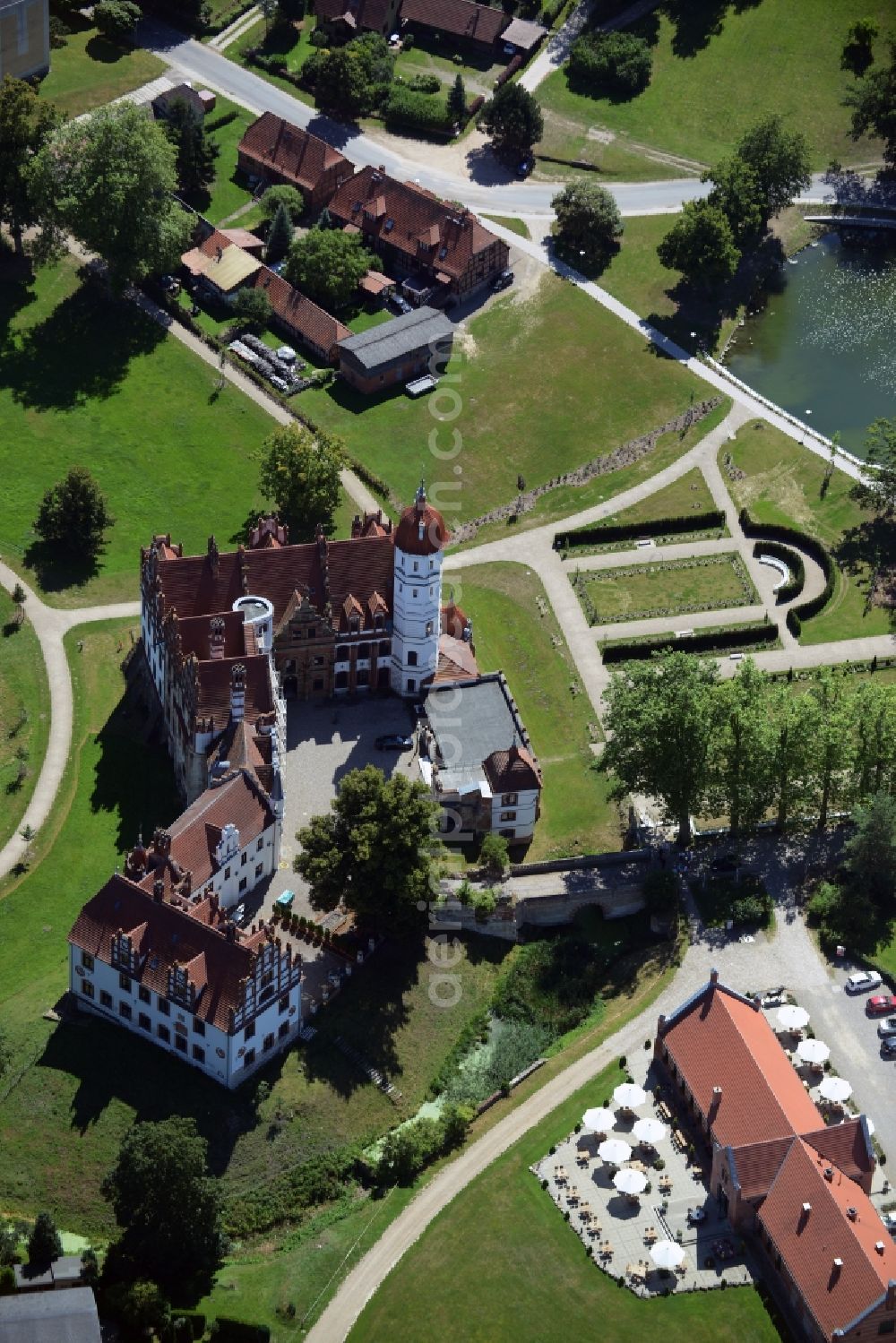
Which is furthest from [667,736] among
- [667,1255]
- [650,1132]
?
[667,1255]

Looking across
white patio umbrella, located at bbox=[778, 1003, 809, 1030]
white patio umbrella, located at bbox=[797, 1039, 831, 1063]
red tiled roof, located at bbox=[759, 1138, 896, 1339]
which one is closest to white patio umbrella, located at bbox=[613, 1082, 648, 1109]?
red tiled roof, located at bbox=[759, 1138, 896, 1339]

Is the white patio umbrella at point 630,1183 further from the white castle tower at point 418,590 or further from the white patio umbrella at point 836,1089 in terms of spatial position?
the white castle tower at point 418,590

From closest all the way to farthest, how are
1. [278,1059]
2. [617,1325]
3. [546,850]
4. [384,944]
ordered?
[617,1325], [278,1059], [384,944], [546,850]

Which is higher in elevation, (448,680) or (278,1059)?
(448,680)

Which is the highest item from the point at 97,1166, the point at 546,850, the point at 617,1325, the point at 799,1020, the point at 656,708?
the point at 656,708

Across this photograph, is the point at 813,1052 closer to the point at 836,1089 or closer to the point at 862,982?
the point at 836,1089

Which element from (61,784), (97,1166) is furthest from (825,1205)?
(61,784)

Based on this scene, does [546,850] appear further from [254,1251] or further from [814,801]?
[254,1251]
